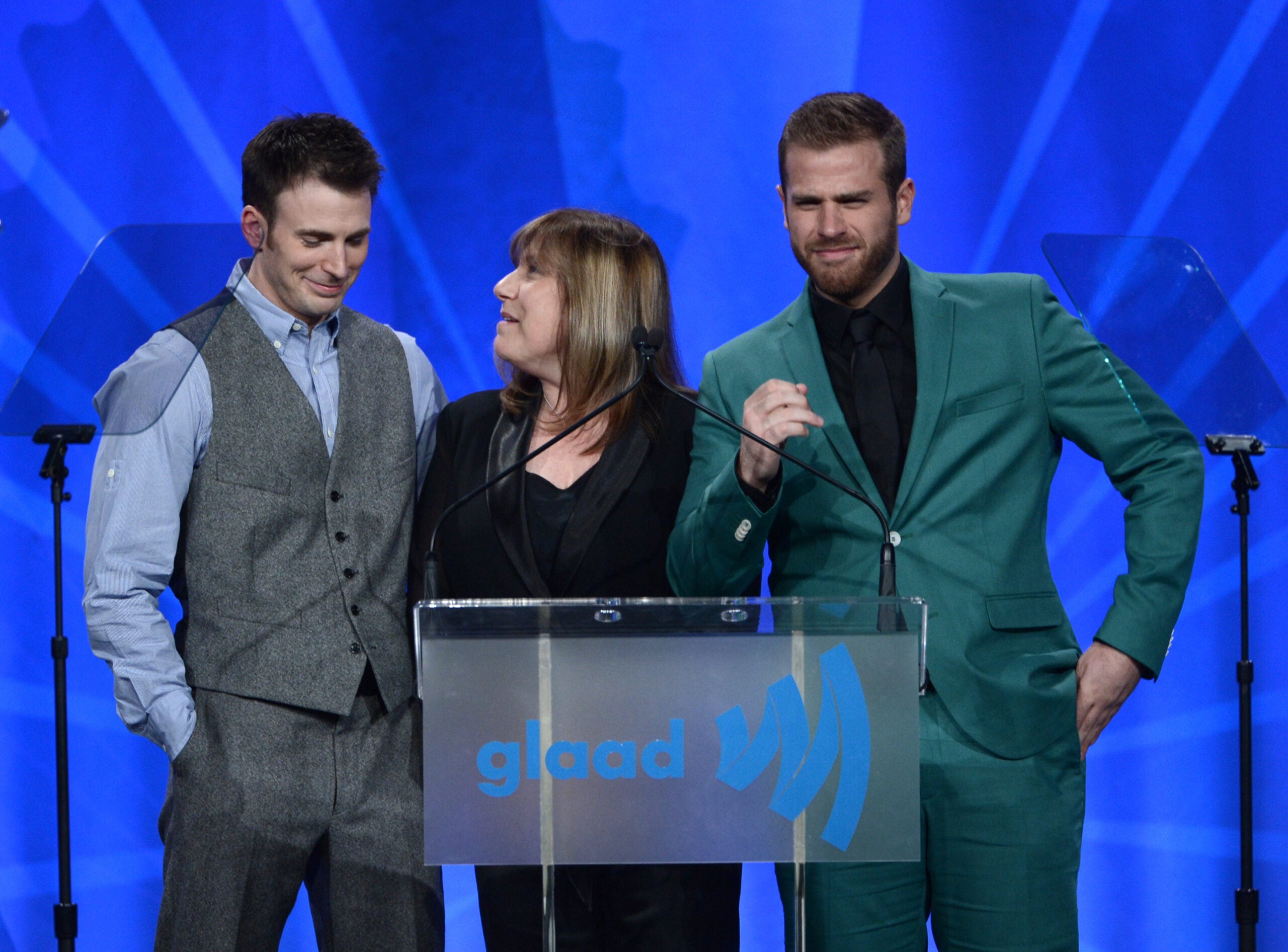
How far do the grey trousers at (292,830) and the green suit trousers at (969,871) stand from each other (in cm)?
62

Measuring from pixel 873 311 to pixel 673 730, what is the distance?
803 mm

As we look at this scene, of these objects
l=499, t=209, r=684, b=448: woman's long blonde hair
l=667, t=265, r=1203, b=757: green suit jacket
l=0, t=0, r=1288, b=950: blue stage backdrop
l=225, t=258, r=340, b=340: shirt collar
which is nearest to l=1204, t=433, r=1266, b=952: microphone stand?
l=0, t=0, r=1288, b=950: blue stage backdrop

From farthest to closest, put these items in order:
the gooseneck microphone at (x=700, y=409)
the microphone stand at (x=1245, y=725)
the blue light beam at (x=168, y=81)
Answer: the blue light beam at (x=168, y=81), the microphone stand at (x=1245, y=725), the gooseneck microphone at (x=700, y=409)

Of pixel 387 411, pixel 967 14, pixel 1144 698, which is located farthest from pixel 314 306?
pixel 1144 698

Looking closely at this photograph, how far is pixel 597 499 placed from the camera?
208cm

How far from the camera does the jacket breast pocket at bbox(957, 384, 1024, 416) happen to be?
190cm

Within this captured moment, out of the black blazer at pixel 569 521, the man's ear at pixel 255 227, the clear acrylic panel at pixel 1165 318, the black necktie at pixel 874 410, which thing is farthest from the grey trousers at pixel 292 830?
the clear acrylic panel at pixel 1165 318

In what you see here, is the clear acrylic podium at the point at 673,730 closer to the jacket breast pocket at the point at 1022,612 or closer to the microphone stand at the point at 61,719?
the jacket breast pocket at the point at 1022,612

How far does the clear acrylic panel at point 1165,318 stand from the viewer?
1.86 metres

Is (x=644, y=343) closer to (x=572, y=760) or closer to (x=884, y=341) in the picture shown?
(x=884, y=341)

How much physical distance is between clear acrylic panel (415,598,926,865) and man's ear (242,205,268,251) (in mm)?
895

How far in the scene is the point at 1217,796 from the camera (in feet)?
10.9

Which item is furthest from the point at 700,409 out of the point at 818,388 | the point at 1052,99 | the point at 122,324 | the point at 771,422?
the point at 1052,99

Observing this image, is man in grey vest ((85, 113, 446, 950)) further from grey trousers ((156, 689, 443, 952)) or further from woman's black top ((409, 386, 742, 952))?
woman's black top ((409, 386, 742, 952))
